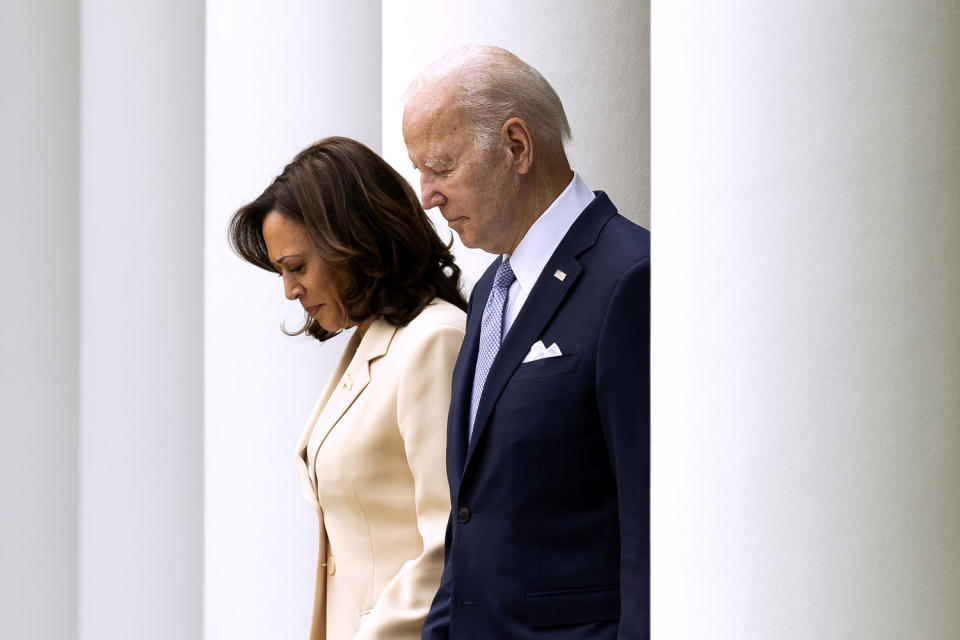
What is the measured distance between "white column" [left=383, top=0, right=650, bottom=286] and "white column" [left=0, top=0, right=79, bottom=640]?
3.67 m

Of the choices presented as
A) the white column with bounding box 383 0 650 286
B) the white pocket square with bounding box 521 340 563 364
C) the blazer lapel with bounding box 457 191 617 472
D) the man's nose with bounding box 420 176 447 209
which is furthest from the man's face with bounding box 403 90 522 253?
the white column with bounding box 383 0 650 286

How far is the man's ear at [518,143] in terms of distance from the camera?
2.95 metres

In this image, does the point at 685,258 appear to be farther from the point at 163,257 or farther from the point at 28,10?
the point at 28,10

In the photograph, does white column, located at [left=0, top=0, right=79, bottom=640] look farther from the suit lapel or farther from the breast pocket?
the breast pocket

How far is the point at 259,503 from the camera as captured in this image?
5594 millimetres

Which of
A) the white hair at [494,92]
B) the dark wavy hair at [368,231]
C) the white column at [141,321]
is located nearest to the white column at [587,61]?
the dark wavy hair at [368,231]

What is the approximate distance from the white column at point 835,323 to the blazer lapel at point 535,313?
1.90 feet

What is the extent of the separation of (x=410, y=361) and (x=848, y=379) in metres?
1.39

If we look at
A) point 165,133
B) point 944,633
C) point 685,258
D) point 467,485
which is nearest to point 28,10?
point 165,133

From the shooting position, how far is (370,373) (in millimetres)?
3473

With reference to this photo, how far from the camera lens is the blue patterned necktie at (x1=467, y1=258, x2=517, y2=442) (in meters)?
2.97

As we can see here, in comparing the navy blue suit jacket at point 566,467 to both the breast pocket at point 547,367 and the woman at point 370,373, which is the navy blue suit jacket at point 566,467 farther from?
the woman at point 370,373

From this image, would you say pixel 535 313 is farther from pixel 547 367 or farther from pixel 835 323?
pixel 835 323

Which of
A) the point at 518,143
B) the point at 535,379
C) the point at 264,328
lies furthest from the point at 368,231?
the point at 264,328
